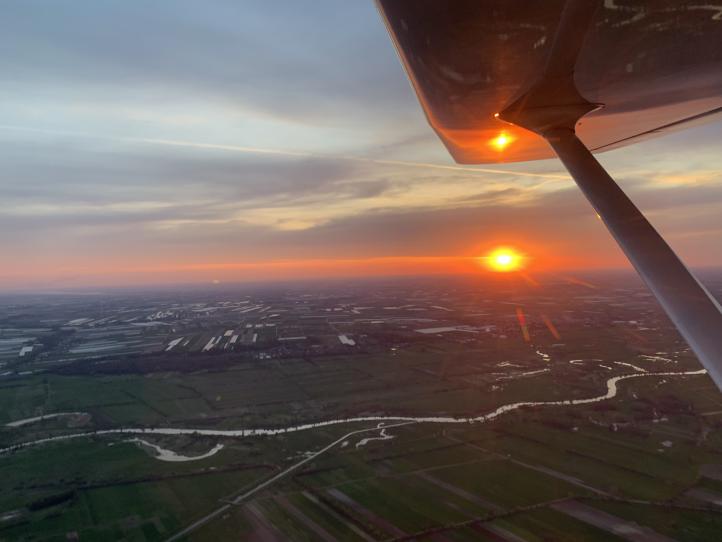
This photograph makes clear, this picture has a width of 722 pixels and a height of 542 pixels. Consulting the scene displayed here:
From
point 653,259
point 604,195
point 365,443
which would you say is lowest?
point 365,443

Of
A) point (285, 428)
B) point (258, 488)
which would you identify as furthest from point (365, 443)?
point (258, 488)

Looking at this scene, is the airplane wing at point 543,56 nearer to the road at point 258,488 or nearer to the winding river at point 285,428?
the road at point 258,488

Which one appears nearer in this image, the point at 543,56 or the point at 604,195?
the point at 543,56

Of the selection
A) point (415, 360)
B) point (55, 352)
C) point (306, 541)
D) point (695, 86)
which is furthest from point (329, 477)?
point (55, 352)

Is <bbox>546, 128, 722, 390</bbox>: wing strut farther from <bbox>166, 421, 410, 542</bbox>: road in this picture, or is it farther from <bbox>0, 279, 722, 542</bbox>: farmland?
<bbox>166, 421, 410, 542</bbox>: road

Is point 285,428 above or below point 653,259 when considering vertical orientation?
below

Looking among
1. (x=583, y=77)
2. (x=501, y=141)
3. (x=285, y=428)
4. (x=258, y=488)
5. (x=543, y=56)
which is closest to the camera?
(x=543, y=56)

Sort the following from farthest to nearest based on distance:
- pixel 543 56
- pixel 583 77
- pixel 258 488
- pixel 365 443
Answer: pixel 365 443
pixel 258 488
pixel 583 77
pixel 543 56

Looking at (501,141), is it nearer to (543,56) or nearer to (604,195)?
(604,195)
